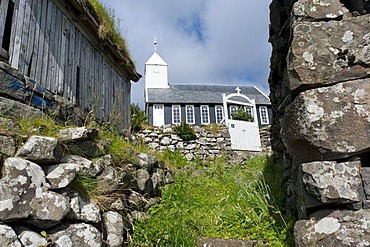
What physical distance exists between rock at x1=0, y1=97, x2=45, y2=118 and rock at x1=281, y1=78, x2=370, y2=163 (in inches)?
123

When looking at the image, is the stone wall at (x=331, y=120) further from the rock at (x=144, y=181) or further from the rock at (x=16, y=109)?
the rock at (x=16, y=109)

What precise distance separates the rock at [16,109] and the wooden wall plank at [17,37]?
0.67 meters

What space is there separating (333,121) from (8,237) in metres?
2.28

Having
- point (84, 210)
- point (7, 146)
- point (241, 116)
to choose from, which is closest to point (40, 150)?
point (7, 146)

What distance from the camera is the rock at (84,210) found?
2713 mm

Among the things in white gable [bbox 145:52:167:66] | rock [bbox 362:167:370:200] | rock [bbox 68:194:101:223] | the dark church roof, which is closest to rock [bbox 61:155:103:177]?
rock [bbox 68:194:101:223]

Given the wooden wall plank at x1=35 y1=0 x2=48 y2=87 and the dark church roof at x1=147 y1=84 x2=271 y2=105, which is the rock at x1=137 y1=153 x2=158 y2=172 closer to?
the wooden wall plank at x1=35 y1=0 x2=48 y2=87

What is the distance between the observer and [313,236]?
1.91m

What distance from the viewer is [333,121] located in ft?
6.41

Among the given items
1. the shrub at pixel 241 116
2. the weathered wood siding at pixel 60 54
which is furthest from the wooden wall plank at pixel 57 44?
the shrub at pixel 241 116

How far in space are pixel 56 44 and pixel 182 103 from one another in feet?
61.2

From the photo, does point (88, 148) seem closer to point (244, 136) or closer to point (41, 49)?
point (41, 49)

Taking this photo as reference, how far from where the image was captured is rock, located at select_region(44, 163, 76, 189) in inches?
105

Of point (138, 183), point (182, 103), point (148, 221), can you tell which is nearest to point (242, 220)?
point (148, 221)
